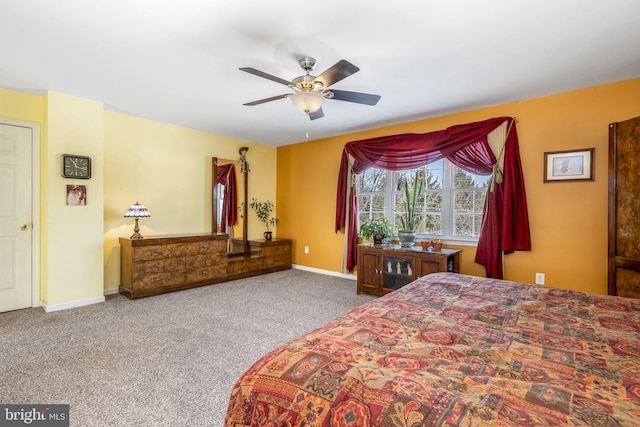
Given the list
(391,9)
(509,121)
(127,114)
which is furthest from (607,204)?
(127,114)

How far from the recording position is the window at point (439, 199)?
3.86 m

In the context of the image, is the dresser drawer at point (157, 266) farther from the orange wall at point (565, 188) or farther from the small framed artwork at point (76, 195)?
the orange wall at point (565, 188)

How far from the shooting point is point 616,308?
5.42 ft

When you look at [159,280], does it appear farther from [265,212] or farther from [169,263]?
[265,212]

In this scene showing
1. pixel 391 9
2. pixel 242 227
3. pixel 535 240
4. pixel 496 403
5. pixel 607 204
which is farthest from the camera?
pixel 242 227

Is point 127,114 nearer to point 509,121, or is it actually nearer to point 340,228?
point 340,228

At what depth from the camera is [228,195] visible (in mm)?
5266

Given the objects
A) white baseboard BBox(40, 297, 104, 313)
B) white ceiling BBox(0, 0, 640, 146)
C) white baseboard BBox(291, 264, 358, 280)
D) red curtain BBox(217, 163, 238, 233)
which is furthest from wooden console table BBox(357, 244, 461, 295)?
white baseboard BBox(40, 297, 104, 313)

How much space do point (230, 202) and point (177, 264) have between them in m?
1.51

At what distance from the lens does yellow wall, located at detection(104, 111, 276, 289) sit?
4027mm

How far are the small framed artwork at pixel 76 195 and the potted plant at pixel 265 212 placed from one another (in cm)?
257

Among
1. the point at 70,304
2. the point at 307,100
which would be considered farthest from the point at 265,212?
the point at 307,100

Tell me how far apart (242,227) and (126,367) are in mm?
3370

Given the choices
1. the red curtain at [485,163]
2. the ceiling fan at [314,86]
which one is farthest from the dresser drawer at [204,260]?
the ceiling fan at [314,86]
